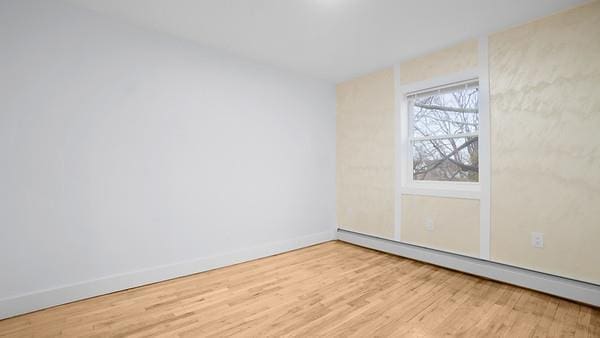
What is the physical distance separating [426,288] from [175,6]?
3.34m

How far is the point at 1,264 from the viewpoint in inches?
74.7

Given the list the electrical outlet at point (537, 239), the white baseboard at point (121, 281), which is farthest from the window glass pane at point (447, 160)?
the white baseboard at point (121, 281)

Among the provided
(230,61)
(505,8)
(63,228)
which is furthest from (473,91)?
(63,228)

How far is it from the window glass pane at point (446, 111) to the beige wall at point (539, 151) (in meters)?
0.25

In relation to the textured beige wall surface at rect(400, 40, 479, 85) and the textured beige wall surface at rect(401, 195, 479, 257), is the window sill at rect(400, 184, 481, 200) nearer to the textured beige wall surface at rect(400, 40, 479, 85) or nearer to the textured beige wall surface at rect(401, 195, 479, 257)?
the textured beige wall surface at rect(401, 195, 479, 257)

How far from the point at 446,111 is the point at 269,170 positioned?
2.30 metres

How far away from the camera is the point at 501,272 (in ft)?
8.30

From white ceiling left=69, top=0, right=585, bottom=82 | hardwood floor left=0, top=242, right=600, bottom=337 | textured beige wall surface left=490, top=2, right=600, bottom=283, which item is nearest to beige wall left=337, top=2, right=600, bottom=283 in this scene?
textured beige wall surface left=490, top=2, right=600, bottom=283

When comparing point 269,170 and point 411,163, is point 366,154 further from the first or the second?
point 269,170

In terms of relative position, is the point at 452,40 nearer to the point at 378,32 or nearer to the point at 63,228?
the point at 378,32

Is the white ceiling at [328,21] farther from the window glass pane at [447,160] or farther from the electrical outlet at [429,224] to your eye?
the electrical outlet at [429,224]

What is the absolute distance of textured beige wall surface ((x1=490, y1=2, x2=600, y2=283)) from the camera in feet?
6.91

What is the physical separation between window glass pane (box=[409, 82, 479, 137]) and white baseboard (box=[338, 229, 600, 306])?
1.41 metres

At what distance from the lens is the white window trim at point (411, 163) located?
9.14 feet
